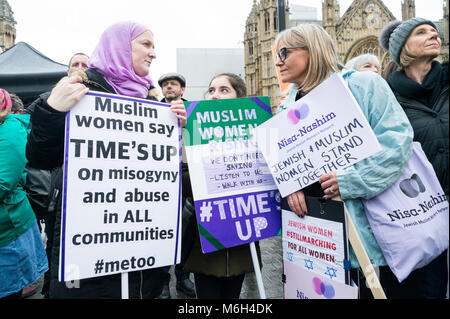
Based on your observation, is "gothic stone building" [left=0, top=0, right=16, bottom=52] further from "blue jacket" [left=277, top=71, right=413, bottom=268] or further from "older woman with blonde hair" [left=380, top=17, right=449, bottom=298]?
"blue jacket" [left=277, top=71, right=413, bottom=268]

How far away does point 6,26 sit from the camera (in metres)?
29.2

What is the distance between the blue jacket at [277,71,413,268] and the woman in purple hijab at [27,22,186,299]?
1081 mm

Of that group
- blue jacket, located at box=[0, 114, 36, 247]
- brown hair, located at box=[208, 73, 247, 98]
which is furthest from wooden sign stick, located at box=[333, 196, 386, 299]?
blue jacket, located at box=[0, 114, 36, 247]

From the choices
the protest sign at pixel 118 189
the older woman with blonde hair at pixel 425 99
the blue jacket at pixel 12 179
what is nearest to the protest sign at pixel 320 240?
the older woman with blonde hair at pixel 425 99

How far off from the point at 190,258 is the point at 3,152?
4.62 feet

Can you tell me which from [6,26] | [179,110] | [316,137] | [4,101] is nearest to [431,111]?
[316,137]

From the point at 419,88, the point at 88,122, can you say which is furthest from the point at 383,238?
the point at 88,122

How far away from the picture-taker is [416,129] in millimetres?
1966

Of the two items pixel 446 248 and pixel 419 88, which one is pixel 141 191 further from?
pixel 419 88

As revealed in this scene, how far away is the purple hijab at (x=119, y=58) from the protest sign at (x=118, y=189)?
0.44 ft

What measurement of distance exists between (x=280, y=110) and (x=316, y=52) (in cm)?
43

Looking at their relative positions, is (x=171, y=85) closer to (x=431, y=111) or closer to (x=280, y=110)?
→ (x=280, y=110)

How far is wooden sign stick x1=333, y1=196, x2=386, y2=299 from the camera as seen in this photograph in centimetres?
154

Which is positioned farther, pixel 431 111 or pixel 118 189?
pixel 431 111
